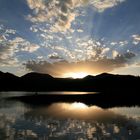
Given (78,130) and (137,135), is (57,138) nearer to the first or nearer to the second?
(78,130)

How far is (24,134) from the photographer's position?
28891 mm

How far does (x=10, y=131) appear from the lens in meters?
30.3

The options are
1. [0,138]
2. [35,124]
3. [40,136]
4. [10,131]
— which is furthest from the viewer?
[35,124]

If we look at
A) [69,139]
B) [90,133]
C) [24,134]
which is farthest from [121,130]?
[24,134]

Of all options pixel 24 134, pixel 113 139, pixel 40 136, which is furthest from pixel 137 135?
pixel 24 134

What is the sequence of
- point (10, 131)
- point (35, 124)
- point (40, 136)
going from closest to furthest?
point (40, 136) → point (10, 131) → point (35, 124)

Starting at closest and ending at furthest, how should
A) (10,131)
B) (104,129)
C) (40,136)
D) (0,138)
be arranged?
(0,138)
(40,136)
(10,131)
(104,129)

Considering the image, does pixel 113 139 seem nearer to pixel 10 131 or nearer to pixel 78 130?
pixel 78 130

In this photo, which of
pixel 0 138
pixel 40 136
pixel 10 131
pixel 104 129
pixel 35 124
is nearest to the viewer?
pixel 0 138

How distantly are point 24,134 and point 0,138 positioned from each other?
11.1ft

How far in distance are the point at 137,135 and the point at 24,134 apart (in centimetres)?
1193

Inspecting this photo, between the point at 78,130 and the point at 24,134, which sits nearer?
the point at 24,134

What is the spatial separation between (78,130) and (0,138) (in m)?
9.48

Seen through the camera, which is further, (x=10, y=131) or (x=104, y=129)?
(x=104, y=129)
